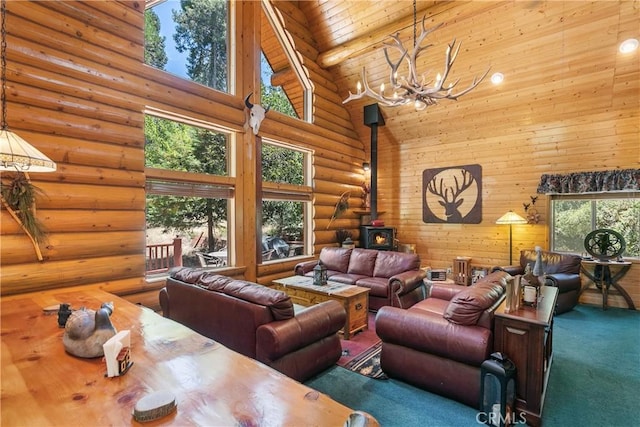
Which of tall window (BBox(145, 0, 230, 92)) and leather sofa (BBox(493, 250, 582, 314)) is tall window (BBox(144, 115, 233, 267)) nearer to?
tall window (BBox(145, 0, 230, 92))

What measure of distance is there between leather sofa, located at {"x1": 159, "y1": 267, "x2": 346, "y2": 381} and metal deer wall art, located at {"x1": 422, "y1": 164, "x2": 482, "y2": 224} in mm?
4701

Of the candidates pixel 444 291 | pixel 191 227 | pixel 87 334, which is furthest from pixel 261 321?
pixel 191 227

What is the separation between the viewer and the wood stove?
21.7ft

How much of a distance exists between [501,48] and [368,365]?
530 cm

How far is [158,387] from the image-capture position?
1153mm

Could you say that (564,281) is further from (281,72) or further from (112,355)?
(281,72)

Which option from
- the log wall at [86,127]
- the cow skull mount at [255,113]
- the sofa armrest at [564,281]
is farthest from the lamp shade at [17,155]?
the sofa armrest at [564,281]

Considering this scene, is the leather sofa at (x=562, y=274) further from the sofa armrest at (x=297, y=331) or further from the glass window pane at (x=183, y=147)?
the glass window pane at (x=183, y=147)

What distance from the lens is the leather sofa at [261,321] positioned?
7.70ft

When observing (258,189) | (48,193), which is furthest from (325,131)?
(48,193)

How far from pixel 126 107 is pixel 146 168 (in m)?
0.74

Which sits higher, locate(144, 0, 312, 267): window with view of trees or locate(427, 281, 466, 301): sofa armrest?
locate(144, 0, 312, 267): window with view of trees

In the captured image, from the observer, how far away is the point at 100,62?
133 inches

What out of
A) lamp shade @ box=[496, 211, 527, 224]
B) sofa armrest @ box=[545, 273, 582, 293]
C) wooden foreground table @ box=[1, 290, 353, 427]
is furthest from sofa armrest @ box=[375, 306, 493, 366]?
lamp shade @ box=[496, 211, 527, 224]
